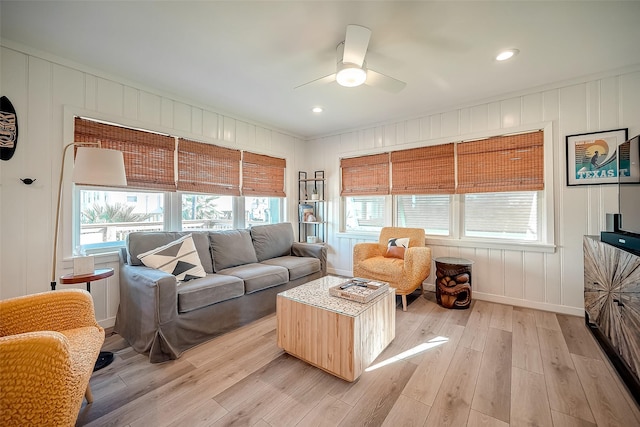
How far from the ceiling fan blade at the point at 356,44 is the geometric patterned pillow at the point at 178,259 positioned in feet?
7.14

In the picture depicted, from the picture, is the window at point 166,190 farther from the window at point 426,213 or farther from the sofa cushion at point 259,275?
the window at point 426,213

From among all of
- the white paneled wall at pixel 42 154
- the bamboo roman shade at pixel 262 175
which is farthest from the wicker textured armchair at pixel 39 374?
the bamboo roman shade at pixel 262 175

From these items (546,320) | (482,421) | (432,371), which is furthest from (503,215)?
(482,421)

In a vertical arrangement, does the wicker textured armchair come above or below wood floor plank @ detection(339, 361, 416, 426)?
above

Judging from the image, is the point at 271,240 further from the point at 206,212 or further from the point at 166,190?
the point at 166,190

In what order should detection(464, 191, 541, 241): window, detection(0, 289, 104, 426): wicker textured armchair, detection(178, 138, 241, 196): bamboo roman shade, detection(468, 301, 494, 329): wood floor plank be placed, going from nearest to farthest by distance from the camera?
1. detection(0, 289, 104, 426): wicker textured armchair
2. detection(468, 301, 494, 329): wood floor plank
3. detection(464, 191, 541, 241): window
4. detection(178, 138, 241, 196): bamboo roman shade

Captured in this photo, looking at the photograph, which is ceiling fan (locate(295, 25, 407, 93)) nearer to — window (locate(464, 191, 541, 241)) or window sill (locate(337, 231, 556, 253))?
window (locate(464, 191, 541, 241))

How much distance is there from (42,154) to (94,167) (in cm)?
80

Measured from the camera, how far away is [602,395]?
161 centimetres

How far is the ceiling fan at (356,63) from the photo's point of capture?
5.97ft

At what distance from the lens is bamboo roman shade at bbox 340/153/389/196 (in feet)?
13.2

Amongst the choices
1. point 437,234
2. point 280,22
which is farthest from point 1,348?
point 437,234

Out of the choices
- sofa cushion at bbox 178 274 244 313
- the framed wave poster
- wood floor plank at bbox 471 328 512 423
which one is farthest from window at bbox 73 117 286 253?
the framed wave poster

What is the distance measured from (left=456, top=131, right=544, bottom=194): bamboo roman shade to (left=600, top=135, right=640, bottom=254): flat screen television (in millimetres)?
793
